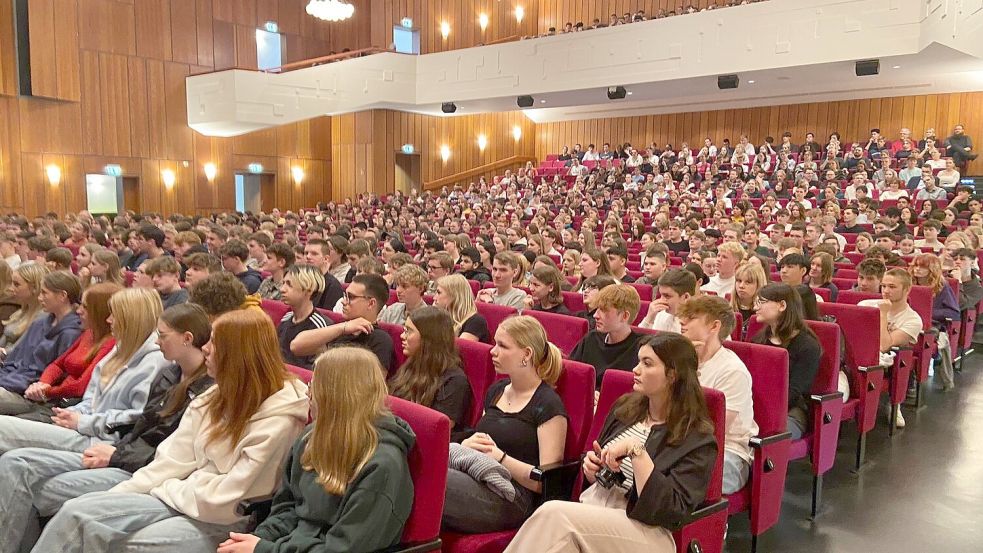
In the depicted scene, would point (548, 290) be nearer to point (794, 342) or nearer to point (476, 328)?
point (476, 328)

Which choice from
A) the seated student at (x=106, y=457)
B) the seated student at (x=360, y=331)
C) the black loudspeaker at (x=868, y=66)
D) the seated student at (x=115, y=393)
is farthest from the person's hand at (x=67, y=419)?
the black loudspeaker at (x=868, y=66)

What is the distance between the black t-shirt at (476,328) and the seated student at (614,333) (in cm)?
49

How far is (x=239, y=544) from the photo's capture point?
1.75 meters

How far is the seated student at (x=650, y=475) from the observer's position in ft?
5.80

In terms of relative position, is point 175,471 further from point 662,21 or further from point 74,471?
point 662,21

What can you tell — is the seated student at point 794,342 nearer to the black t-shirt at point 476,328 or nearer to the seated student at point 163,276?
the black t-shirt at point 476,328

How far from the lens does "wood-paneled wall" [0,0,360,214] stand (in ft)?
39.9

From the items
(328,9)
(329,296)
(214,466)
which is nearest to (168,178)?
(328,9)

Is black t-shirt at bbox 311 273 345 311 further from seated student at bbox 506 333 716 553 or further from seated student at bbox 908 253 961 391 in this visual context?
seated student at bbox 908 253 961 391

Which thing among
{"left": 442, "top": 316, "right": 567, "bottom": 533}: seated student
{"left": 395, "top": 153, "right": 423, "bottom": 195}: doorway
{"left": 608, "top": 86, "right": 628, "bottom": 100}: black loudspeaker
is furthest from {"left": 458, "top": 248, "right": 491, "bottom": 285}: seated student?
{"left": 395, "top": 153, "right": 423, "bottom": 195}: doorway

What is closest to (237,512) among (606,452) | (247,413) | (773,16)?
(247,413)

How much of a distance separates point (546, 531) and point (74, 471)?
158cm

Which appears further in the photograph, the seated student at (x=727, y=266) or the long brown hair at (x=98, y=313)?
the seated student at (x=727, y=266)

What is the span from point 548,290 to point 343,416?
2228mm
